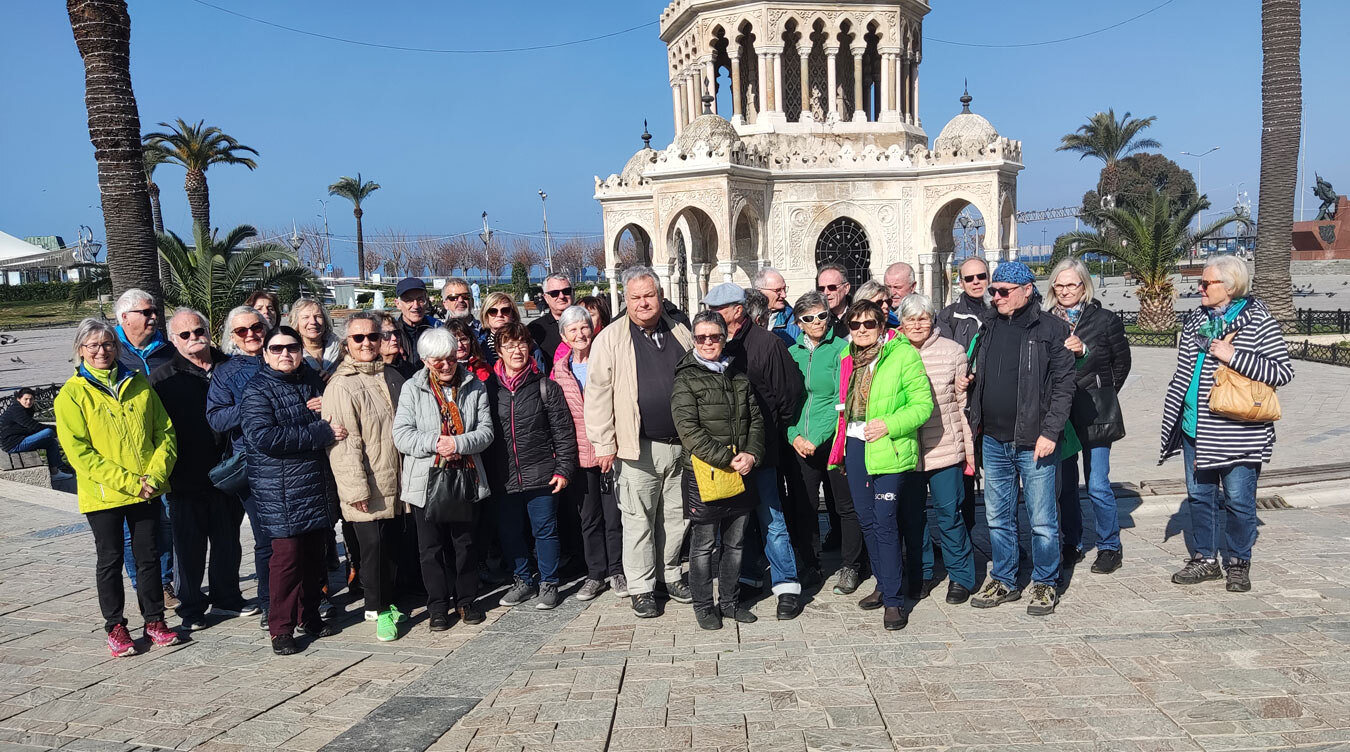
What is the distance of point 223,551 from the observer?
5543 mm

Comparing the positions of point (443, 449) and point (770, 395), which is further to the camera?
point (770, 395)

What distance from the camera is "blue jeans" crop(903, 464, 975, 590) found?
5102 millimetres

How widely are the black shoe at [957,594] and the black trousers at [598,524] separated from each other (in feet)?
6.46

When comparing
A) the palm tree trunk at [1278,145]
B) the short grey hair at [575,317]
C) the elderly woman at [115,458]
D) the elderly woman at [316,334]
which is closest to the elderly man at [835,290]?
the short grey hair at [575,317]

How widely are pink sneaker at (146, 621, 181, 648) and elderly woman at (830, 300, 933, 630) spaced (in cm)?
392

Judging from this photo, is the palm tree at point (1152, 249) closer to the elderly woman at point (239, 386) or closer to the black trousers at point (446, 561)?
the black trousers at point (446, 561)

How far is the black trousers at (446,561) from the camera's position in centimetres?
518

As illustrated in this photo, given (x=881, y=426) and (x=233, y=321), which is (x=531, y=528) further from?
(x=881, y=426)

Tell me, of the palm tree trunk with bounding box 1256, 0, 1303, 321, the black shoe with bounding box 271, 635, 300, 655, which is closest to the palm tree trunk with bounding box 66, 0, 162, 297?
the black shoe with bounding box 271, 635, 300, 655

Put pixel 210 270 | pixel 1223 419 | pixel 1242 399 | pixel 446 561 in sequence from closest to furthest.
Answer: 1. pixel 1242 399
2. pixel 1223 419
3. pixel 446 561
4. pixel 210 270

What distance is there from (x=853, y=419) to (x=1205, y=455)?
2069mm

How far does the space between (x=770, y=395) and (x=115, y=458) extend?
360cm

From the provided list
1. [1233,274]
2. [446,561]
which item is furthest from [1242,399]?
[446,561]

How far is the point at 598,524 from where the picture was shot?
18.8 ft
